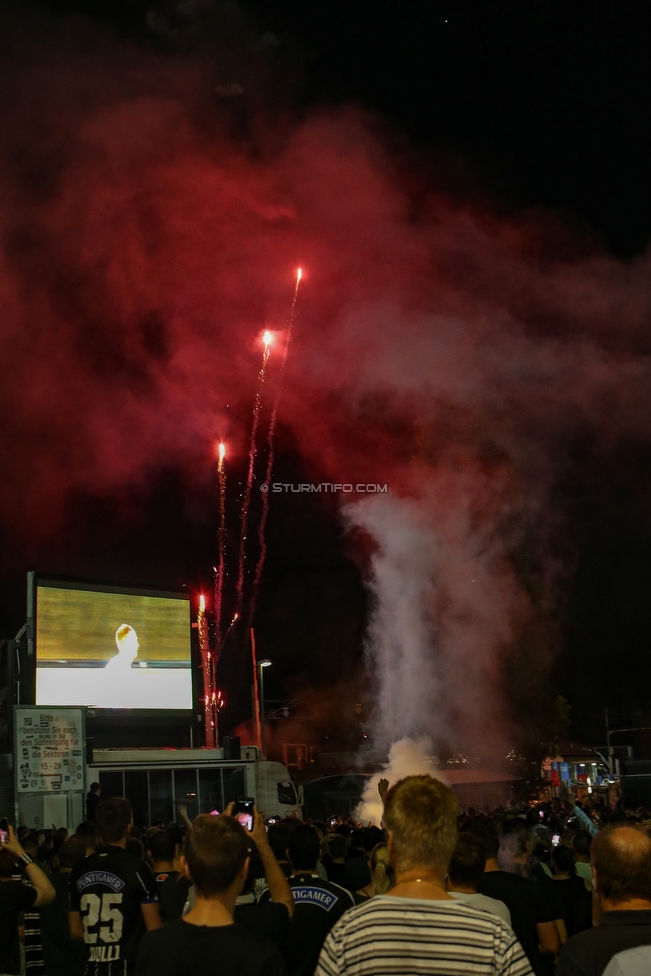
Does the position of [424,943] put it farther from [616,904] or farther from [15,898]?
[15,898]

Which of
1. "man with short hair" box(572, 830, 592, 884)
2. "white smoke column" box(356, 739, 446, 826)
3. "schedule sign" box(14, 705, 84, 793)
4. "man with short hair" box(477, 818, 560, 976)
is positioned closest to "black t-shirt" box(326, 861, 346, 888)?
"man with short hair" box(477, 818, 560, 976)

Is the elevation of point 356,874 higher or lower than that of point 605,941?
lower

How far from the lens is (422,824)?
348 centimetres

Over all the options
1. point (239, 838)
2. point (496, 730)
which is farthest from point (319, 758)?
point (239, 838)

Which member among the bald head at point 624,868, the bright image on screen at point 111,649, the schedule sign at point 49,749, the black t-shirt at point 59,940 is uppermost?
the bright image on screen at point 111,649

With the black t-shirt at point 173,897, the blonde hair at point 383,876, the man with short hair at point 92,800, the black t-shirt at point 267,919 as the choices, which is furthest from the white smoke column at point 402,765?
the black t-shirt at point 267,919

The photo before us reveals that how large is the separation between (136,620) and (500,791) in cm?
2206

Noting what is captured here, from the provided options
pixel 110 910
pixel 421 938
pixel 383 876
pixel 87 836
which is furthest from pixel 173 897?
pixel 421 938

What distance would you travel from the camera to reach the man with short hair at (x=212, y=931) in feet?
12.2

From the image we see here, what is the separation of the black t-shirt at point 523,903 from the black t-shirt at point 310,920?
1217 millimetres

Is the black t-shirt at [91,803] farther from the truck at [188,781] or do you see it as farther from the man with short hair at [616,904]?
the man with short hair at [616,904]

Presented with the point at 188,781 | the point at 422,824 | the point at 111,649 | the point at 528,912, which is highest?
the point at 111,649

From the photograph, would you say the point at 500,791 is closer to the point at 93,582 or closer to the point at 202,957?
the point at 93,582

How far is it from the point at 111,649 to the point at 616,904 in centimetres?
3009
